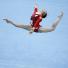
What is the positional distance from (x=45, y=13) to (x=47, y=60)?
3.61 m

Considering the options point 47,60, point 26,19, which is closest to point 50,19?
point 26,19

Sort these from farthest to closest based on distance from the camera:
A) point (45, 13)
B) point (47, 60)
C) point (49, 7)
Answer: point (49, 7) < point (47, 60) < point (45, 13)

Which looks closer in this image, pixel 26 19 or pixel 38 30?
pixel 38 30

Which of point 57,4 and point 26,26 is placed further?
point 57,4

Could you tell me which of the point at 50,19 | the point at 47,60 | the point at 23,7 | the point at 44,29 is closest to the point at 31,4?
the point at 23,7

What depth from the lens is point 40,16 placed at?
648 centimetres

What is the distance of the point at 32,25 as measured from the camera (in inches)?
257

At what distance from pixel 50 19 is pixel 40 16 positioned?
4308 millimetres

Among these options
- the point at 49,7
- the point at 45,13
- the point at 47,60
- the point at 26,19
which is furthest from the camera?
the point at 49,7

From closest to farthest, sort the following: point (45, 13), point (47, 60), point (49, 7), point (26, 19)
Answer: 1. point (45, 13)
2. point (47, 60)
3. point (26, 19)
4. point (49, 7)

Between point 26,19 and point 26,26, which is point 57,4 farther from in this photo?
point 26,26

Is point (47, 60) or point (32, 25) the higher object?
point (32, 25)

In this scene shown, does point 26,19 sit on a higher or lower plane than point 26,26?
lower

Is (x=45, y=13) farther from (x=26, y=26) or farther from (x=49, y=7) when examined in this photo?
(x=49, y=7)
